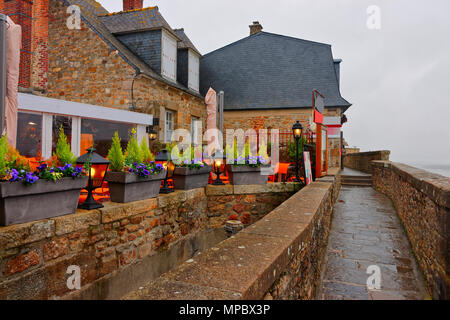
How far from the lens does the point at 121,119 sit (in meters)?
8.02

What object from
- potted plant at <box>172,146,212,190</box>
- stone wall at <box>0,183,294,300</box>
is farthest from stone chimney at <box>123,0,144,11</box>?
stone wall at <box>0,183,294,300</box>

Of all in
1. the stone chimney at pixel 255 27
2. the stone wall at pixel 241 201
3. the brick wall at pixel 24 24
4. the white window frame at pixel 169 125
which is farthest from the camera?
the stone chimney at pixel 255 27

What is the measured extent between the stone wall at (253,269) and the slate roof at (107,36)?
7.89 m

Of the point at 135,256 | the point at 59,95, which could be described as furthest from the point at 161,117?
the point at 135,256

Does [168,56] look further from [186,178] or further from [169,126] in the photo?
[186,178]

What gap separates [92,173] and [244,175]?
131 inches

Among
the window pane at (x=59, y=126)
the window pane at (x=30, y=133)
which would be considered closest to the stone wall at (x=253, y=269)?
the window pane at (x=59, y=126)

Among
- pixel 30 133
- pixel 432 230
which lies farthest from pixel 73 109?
pixel 432 230

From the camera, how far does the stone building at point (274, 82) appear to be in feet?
46.6

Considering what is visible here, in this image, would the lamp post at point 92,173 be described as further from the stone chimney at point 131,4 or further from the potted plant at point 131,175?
the stone chimney at point 131,4

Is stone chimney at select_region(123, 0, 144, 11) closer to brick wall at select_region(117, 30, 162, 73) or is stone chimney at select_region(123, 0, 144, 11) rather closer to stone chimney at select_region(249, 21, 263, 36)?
brick wall at select_region(117, 30, 162, 73)

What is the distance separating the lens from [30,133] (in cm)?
715

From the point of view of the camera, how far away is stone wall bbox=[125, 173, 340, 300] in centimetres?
156

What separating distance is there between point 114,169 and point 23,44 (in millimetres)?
9405
